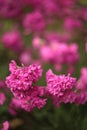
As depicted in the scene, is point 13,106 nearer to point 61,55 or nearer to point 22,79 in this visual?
point 22,79

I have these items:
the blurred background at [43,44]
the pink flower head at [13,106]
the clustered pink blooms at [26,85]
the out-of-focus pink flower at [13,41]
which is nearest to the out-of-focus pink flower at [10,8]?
the blurred background at [43,44]

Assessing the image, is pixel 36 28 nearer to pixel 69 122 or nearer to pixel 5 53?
pixel 5 53

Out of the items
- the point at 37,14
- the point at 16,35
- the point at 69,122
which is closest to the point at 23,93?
the point at 69,122

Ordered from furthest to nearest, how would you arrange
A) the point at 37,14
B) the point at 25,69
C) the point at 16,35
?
1. the point at 16,35
2. the point at 37,14
3. the point at 25,69

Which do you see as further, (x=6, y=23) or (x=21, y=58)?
(x=6, y=23)

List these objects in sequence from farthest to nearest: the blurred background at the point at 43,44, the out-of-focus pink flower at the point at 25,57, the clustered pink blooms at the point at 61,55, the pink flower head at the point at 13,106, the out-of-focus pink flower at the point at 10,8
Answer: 1. the out-of-focus pink flower at the point at 25,57
2. the out-of-focus pink flower at the point at 10,8
3. the clustered pink blooms at the point at 61,55
4. the blurred background at the point at 43,44
5. the pink flower head at the point at 13,106

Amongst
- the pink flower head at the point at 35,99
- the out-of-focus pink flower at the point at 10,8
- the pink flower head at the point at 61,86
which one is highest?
the out-of-focus pink flower at the point at 10,8

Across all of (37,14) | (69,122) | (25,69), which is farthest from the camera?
(37,14)

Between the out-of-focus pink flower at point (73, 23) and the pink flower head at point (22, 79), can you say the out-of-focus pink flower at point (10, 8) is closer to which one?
the out-of-focus pink flower at point (73, 23)
